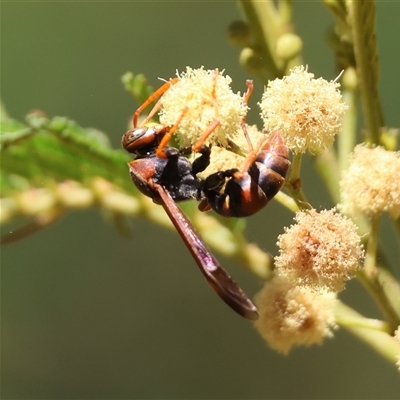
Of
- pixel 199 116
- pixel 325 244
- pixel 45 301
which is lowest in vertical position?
pixel 325 244

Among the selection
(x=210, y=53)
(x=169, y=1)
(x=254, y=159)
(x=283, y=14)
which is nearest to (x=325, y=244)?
(x=254, y=159)

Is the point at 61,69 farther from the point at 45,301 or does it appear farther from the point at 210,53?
the point at 45,301

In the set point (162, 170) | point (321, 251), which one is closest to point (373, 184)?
point (321, 251)

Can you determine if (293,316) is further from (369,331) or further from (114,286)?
(114,286)

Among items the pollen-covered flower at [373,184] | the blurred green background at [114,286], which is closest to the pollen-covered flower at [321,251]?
the pollen-covered flower at [373,184]

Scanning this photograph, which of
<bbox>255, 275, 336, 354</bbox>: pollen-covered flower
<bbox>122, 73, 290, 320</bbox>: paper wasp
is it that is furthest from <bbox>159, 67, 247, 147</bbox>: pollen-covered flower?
<bbox>255, 275, 336, 354</bbox>: pollen-covered flower
